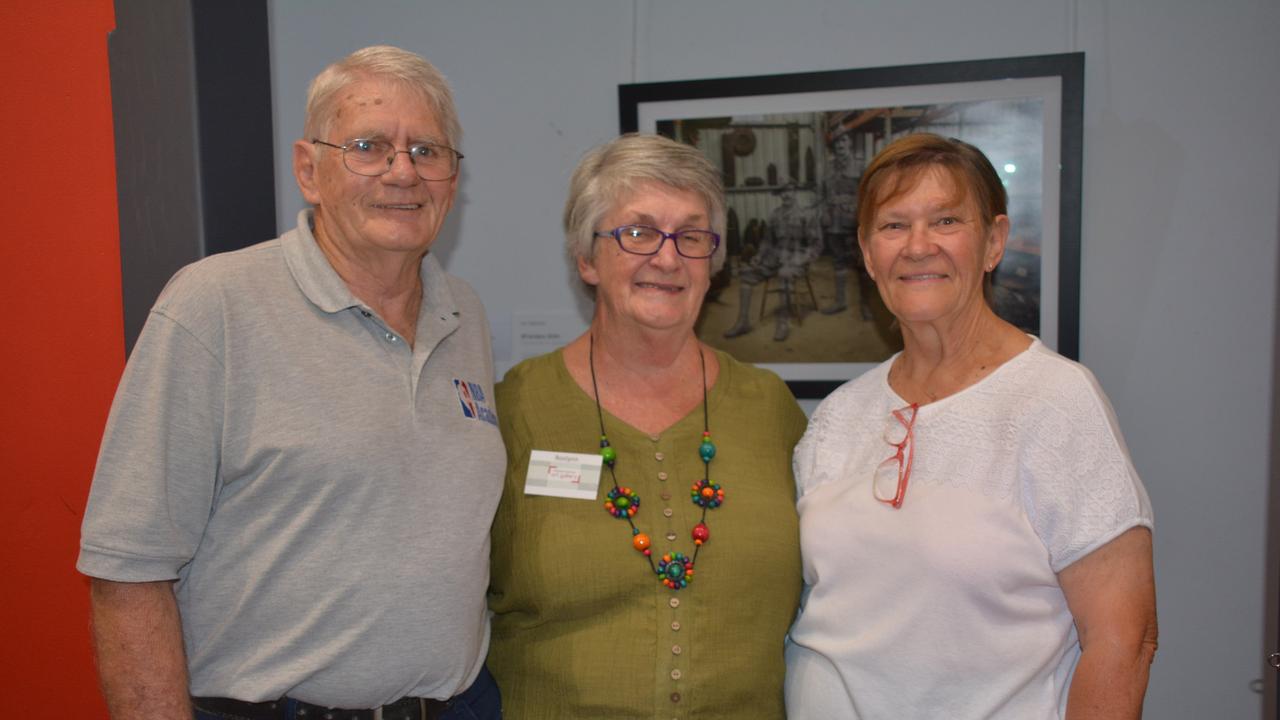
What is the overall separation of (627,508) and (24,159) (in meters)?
1.84

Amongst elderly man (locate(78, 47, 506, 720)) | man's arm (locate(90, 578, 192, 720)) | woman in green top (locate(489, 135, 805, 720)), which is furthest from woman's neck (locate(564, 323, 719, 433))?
man's arm (locate(90, 578, 192, 720))

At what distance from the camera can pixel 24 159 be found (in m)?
2.25

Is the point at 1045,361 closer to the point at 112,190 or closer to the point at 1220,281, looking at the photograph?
the point at 1220,281

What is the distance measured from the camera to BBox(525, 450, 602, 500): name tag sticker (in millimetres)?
1809

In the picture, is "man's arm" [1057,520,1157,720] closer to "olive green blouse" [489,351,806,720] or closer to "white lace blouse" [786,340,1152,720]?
"white lace blouse" [786,340,1152,720]

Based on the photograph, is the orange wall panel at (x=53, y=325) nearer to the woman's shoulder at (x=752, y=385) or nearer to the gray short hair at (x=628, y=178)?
the gray short hair at (x=628, y=178)

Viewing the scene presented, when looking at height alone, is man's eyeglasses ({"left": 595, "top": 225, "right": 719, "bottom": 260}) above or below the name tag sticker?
above

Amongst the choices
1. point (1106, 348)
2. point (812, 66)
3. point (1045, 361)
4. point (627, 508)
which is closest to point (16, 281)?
point (627, 508)

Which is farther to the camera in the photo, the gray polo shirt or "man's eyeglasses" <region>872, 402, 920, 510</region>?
"man's eyeglasses" <region>872, 402, 920, 510</region>

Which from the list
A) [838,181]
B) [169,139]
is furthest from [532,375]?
[838,181]

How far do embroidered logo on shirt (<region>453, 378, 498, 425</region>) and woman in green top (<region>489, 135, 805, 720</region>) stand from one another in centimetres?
16

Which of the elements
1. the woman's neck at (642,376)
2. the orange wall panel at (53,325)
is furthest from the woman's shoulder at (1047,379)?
the orange wall panel at (53,325)

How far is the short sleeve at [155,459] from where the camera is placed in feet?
4.36

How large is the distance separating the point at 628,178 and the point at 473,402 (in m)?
0.58
